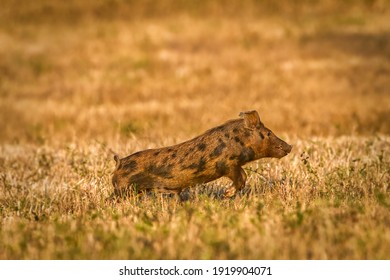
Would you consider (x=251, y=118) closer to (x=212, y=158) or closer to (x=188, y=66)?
(x=212, y=158)

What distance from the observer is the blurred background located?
60.9ft

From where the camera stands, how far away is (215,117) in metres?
18.3

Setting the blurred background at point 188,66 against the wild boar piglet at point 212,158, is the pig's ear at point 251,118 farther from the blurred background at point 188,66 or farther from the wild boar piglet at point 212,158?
the blurred background at point 188,66

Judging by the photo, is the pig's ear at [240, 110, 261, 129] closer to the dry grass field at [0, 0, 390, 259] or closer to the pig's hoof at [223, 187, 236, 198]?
the pig's hoof at [223, 187, 236, 198]

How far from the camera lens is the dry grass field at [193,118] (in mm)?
6195

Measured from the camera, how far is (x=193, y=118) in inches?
739

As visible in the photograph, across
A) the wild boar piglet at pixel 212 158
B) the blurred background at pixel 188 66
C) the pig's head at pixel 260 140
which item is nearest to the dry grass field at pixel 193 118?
Answer: the blurred background at pixel 188 66

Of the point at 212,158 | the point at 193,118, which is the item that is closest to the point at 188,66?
the point at 193,118

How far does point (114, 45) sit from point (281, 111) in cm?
894

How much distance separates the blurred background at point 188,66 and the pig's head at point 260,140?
6303 mm

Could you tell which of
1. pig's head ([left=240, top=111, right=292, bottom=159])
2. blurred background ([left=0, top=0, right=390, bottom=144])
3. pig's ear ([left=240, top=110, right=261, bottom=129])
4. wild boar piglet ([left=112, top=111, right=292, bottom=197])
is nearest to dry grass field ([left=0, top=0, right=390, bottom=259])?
blurred background ([left=0, top=0, right=390, bottom=144])

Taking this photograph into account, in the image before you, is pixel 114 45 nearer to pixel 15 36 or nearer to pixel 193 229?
pixel 15 36

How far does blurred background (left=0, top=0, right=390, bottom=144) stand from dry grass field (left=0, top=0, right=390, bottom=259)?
0.08 metres

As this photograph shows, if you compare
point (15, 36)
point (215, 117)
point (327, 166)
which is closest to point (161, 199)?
point (327, 166)
